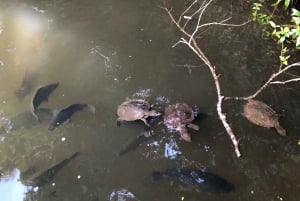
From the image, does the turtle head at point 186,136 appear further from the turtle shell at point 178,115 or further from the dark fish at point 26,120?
the dark fish at point 26,120

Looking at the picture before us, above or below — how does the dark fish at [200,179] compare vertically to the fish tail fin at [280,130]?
below

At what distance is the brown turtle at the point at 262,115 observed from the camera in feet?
13.8

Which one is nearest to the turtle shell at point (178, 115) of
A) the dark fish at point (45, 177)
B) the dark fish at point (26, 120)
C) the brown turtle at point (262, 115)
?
the brown turtle at point (262, 115)

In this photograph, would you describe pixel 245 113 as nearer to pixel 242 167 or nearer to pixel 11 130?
pixel 242 167

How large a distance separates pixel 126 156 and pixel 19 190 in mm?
1249

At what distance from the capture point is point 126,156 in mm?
4227

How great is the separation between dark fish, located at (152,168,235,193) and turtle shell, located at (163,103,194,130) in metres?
0.57

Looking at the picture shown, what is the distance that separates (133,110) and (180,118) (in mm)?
575

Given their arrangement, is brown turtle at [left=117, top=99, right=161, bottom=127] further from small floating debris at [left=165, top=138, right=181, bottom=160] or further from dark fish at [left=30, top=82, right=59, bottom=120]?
dark fish at [left=30, top=82, right=59, bottom=120]

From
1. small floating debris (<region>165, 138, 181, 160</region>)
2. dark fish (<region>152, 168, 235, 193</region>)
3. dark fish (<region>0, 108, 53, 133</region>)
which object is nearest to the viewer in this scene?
dark fish (<region>152, 168, 235, 193</region>)

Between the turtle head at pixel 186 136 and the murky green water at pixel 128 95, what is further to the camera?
the turtle head at pixel 186 136

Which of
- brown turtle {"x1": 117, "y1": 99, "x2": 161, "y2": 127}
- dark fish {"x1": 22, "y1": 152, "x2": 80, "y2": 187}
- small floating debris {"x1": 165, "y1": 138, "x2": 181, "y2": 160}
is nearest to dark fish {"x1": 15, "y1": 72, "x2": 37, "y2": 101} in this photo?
dark fish {"x1": 22, "y1": 152, "x2": 80, "y2": 187}

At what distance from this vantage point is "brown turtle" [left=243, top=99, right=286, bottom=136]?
422 centimetres

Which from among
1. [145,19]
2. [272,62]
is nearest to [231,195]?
[272,62]
